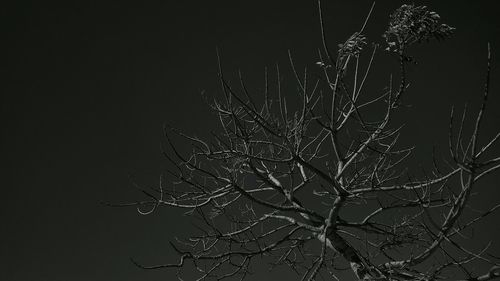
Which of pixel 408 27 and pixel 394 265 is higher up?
pixel 408 27

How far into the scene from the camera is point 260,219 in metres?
3.66

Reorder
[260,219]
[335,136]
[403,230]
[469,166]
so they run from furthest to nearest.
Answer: [403,230] < [260,219] < [335,136] < [469,166]

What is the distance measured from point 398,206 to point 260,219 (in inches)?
40.2

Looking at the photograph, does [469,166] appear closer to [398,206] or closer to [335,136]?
[335,136]

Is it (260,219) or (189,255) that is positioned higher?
(260,219)

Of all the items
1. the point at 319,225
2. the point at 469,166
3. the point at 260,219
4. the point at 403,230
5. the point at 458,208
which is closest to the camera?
the point at 469,166

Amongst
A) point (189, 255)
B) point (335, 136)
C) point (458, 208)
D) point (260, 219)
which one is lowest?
point (458, 208)

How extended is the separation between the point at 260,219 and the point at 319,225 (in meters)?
0.52

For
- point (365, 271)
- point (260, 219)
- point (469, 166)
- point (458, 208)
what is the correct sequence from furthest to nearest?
point (260, 219), point (365, 271), point (458, 208), point (469, 166)

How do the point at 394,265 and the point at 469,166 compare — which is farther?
the point at 394,265

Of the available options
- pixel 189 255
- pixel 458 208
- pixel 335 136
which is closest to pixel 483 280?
pixel 458 208

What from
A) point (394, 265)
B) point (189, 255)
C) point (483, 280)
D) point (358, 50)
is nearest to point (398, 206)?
point (394, 265)

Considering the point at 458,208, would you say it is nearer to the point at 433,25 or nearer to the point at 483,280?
the point at 483,280

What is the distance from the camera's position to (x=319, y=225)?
10.9 ft
